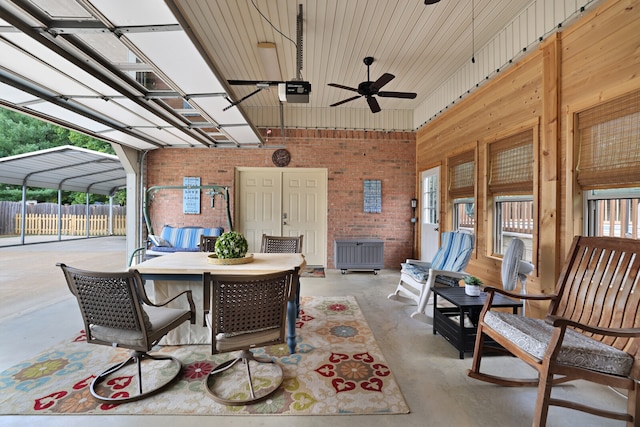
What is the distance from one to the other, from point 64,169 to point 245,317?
10.6 meters

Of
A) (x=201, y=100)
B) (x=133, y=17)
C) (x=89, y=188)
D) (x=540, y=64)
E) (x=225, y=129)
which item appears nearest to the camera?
(x=133, y=17)

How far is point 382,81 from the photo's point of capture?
11.9 ft

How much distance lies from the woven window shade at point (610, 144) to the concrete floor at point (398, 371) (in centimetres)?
162

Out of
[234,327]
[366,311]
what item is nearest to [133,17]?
[234,327]

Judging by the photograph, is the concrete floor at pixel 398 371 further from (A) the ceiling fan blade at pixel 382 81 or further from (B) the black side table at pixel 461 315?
(A) the ceiling fan blade at pixel 382 81

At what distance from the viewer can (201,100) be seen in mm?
3463

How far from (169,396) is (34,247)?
10.5m

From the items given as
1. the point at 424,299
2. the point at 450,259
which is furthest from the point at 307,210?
the point at 424,299

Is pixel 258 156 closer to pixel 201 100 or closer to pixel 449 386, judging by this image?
pixel 201 100

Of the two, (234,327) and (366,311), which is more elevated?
(234,327)

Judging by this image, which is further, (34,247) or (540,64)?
(34,247)

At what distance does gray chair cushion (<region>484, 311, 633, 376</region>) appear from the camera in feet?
5.28

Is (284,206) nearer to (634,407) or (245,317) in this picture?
(245,317)

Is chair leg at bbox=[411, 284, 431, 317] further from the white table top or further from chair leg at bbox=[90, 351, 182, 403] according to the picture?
chair leg at bbox=[90, 351, 182, 403]
